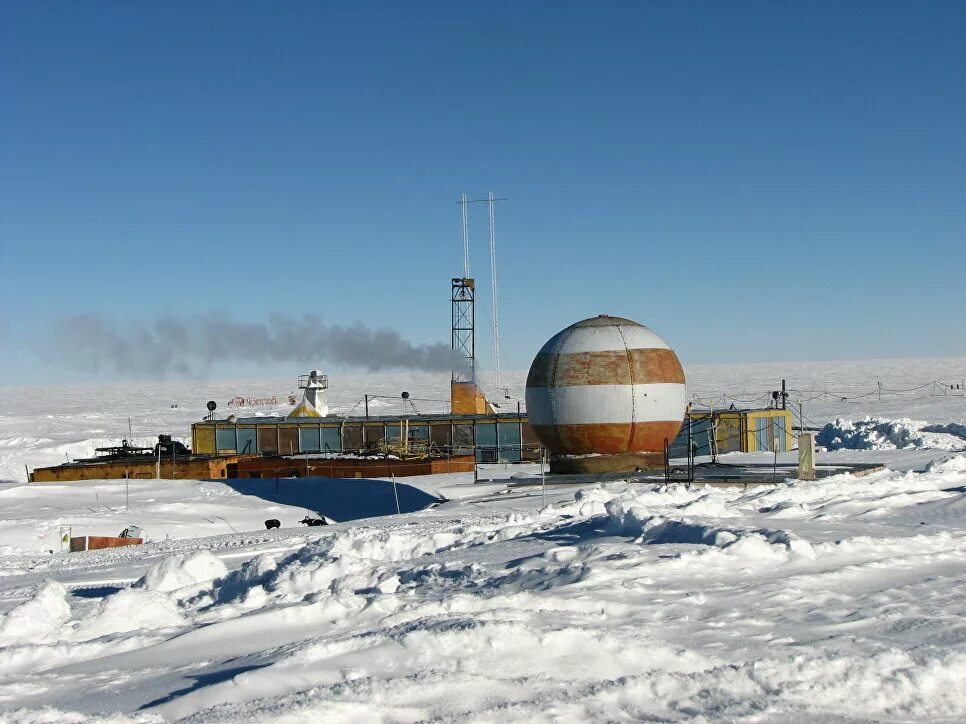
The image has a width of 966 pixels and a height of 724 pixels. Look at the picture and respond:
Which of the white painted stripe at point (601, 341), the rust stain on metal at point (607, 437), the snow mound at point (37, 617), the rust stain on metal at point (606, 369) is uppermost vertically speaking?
the white painted stripe at point (601, 341)

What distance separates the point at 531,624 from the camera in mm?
7812

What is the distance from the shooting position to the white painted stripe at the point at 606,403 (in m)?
26.9

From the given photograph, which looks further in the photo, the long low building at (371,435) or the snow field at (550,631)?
the long low building at (371,435)

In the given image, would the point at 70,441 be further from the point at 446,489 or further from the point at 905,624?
the point at 905,624

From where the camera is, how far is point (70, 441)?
6341cm

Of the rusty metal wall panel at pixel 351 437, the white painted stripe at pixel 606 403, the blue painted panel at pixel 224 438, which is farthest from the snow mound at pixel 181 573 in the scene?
the blue painted panel at pixel 224 438

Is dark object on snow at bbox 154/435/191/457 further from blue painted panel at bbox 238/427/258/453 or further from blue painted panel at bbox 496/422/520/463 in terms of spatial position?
blue painted panel at bbox 496/422/520/463

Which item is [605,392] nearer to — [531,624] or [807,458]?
[807,458]

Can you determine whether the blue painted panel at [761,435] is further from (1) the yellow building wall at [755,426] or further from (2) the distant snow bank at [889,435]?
(2) the distant snow bank at [889,435]

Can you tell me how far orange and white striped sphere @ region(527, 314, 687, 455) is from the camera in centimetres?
2697

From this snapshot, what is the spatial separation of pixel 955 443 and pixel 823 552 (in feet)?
105

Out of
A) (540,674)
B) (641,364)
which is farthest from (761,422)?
(540,674)

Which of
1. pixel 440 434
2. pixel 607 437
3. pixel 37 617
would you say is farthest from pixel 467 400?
pixel 37 617

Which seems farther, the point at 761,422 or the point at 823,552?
the point at 761,422
